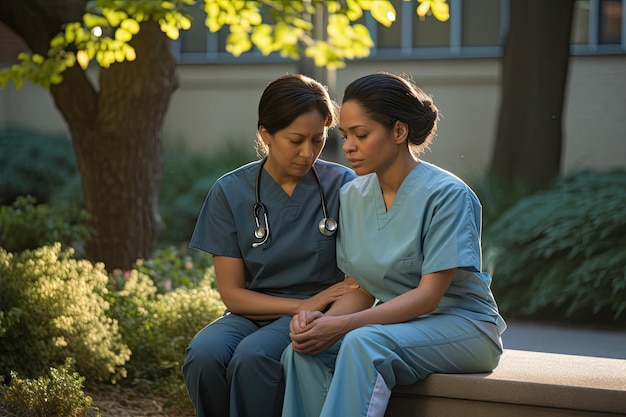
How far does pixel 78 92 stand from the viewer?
6.46m

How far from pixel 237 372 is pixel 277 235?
547 millimetres

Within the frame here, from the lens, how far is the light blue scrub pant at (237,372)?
3.33m

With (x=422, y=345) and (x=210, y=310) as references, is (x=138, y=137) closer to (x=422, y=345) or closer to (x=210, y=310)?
(x=210, y=310)

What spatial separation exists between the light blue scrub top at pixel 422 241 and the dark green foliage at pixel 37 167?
34.7ft

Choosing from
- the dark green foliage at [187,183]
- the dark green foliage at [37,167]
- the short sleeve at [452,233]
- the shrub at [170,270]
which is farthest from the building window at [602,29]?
the short sleeve at [452,233]

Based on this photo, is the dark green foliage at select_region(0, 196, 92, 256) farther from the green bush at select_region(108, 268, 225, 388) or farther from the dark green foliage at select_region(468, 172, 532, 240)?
the dark green foliage at select_region(468, 172, 532, 240)

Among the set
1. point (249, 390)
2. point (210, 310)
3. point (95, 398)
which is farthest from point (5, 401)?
point (249, 390)

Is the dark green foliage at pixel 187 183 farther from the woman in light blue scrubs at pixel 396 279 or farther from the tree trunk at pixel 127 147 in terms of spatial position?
the woman in light blue scrubs at pixel 396 279

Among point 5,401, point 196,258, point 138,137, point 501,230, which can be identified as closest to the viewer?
point 5,401

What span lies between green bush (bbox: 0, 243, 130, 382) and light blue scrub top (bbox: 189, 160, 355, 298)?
122 centimetres

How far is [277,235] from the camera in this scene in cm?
363

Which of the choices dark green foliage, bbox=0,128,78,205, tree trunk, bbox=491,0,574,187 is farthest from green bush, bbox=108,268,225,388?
dark green foliage, bbox=0,128,78,205

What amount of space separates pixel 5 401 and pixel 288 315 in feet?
4.96

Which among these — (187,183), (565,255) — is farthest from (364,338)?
(187,183)
